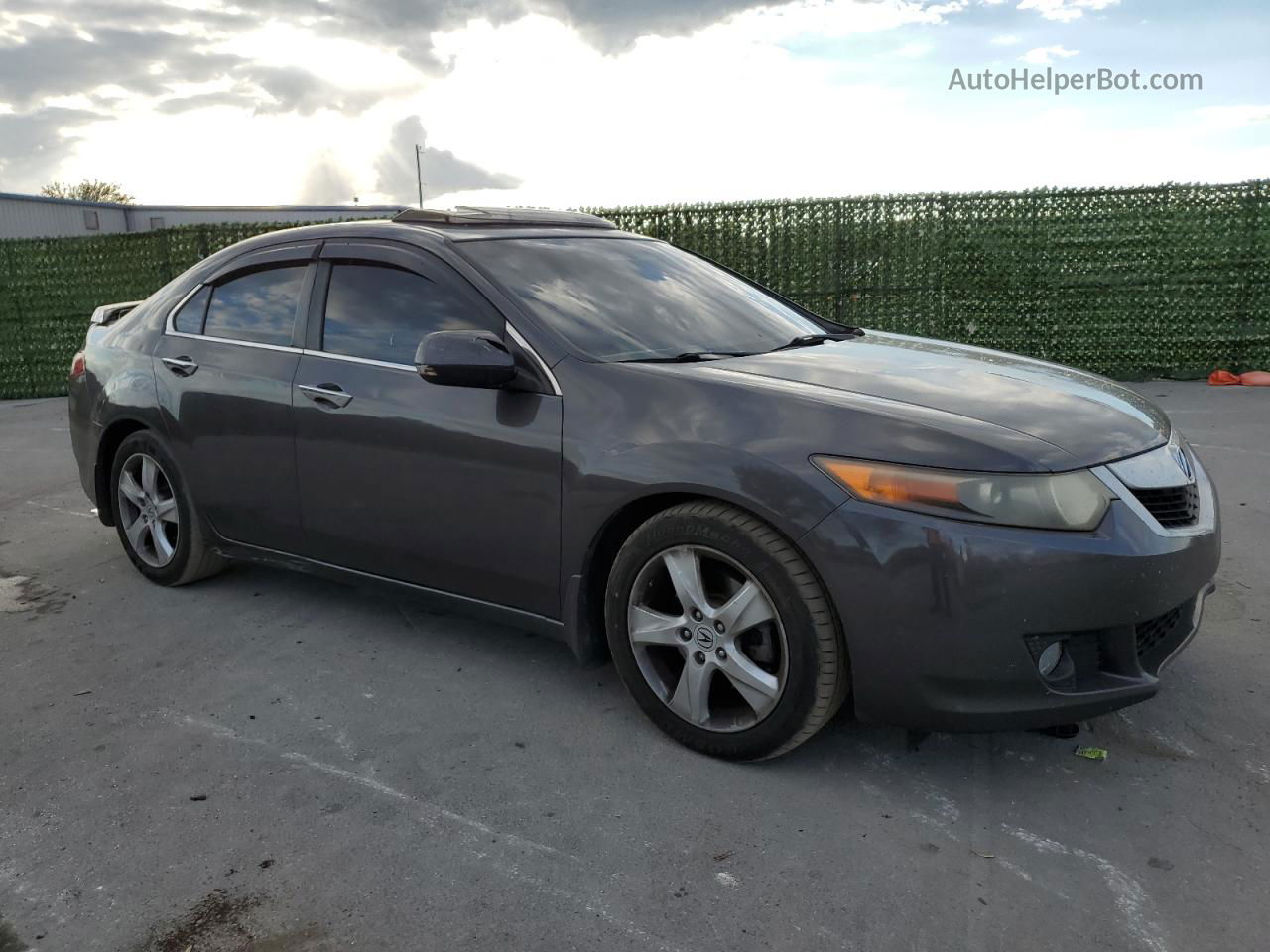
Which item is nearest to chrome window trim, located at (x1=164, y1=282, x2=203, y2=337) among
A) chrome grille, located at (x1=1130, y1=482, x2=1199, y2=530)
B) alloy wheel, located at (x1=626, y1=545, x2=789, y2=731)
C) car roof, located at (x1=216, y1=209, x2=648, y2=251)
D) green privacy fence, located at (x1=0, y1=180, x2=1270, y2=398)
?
car roof, located at (x1=216, y1=209, x2=648, y2=251)

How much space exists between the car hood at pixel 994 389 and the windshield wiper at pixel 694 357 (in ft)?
0.27

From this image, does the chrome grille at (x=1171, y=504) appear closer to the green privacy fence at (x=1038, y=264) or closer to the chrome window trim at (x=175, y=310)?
the chrome window trim at (x=175, y=310)

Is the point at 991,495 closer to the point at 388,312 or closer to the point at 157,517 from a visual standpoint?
the point at 388,312

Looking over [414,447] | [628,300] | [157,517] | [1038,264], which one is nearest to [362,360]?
[414,447]

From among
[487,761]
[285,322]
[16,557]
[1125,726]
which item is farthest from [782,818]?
[16,557]

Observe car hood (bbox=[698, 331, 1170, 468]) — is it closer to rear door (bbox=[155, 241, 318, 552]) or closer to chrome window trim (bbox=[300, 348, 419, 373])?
chrome window trim (bbox=[300, 348, 419, 373])

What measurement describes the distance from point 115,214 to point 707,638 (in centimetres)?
3465

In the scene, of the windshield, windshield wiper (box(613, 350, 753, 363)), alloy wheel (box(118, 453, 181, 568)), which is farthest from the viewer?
alloy wheel (box(118, 453, 181, 568))

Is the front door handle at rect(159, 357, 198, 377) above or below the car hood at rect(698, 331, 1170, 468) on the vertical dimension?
above

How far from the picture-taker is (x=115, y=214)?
32375 millimetres

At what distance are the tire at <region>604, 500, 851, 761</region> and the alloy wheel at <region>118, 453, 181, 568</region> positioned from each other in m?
2.52

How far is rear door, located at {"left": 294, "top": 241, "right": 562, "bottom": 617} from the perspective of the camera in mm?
3373

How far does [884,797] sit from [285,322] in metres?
2.85

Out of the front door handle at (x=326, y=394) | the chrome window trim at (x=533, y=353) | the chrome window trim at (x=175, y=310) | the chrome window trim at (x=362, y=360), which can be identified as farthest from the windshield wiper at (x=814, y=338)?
the chrome window trim at (x=175, y=310)
